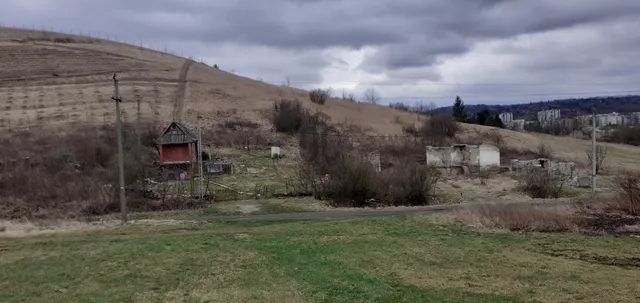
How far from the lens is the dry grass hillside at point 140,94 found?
77938 mm

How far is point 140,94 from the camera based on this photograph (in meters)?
86.0

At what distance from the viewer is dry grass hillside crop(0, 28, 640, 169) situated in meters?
77.9

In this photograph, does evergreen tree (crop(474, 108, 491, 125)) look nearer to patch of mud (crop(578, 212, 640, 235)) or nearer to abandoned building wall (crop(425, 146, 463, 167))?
Result: abandoned building wall (crop(425, 146, 463, 167))

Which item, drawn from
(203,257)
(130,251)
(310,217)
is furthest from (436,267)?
(310,217)

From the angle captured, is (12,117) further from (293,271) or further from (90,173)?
(293,271)

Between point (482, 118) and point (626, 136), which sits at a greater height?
point (482, 118)

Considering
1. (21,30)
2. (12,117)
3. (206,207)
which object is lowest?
(206,207)

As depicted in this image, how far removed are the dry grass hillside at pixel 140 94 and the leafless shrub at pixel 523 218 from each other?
50.4 m

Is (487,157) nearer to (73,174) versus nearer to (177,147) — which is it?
(177,147)

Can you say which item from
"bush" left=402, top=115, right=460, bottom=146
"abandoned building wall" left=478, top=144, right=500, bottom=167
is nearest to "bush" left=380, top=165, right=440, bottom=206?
"abandoned building wall" left=478, top=144, right=500, bottom=167

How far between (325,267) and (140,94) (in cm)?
7555

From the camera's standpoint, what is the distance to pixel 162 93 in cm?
8862

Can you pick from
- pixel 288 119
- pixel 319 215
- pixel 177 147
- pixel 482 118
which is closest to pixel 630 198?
pixel 319 215

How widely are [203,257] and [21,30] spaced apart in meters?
117
